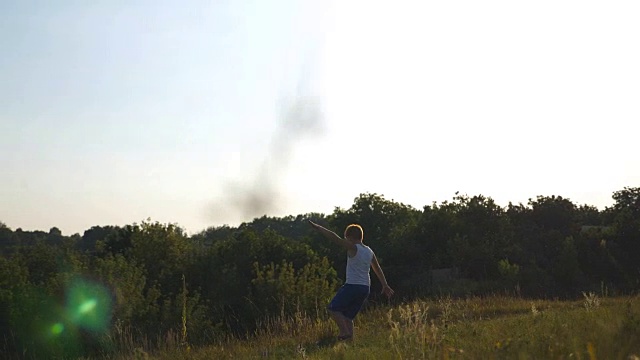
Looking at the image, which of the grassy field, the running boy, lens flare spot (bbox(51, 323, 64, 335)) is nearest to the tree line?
lens flare spot (bbox(51, 323, 64, 335))

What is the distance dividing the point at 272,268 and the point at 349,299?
14610mm

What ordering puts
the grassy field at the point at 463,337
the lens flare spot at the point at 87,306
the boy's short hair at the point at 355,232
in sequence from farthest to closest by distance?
the lens flare spot at the point at 87,306, the boy's short hair at the point at 355,232, the grassy field at the point at 463,337

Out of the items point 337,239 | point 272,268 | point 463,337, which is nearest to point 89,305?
point 272,268

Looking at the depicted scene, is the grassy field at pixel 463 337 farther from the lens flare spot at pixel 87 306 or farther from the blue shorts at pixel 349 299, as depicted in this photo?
the lens flare spot at pixel 87 306

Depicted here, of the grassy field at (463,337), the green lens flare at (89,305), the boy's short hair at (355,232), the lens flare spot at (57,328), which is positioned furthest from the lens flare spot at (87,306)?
the boy's short hair at (355,232)

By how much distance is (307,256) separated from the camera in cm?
3177

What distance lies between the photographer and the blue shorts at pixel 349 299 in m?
10.5

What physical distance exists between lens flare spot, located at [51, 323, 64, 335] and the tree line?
4 centimetres

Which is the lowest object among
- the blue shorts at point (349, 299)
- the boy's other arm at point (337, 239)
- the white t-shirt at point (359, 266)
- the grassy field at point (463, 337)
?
the grassy field at point (463, 337)

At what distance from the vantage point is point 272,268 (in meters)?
24.9

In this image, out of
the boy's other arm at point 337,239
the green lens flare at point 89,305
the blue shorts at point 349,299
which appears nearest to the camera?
the boy's other arm at point 337,239

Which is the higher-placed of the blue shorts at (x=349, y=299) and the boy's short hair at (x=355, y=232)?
the boy's short hair at (x=355, y=232)

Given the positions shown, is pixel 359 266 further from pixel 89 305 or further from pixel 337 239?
pixel 89 305

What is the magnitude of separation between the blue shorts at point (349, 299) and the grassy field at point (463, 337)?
495 mm
